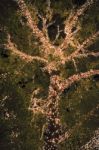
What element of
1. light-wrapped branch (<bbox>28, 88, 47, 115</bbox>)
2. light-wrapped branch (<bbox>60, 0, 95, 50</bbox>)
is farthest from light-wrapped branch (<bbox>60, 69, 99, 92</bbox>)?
light-wrapped branch (<bbox>60, 0, 95, 50</bbox>)

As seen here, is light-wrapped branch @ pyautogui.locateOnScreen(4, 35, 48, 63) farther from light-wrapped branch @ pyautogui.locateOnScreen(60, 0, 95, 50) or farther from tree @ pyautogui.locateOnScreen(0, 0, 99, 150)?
light-wrapped branch @ pyautogui.locateOnScreen(60, 0, 95, 50)

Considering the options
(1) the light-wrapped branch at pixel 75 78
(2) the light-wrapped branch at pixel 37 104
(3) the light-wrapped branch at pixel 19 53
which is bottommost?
(2) the light-wrapped branch at pixel 37 104

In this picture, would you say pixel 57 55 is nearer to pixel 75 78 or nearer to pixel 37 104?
pixel 75 78

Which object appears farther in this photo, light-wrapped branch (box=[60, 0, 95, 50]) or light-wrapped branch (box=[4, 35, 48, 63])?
light-wrapped branch (box=[60, 0, 95, 50])

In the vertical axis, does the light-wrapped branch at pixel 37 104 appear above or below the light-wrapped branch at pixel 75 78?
below

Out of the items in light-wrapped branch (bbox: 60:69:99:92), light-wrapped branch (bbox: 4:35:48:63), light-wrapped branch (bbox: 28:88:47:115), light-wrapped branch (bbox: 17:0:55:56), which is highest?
light-wrapped branch (bbox: 17:0:55:56)

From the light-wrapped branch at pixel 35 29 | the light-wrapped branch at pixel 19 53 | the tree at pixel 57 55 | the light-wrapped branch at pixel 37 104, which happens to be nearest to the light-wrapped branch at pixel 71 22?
the tree at pixel 57 55

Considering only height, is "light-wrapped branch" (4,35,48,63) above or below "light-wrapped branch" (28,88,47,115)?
above

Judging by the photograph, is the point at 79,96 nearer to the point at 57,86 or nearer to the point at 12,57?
the point at 57,86

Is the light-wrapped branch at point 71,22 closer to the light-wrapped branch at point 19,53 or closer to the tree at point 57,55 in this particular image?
the tree at point 57,55

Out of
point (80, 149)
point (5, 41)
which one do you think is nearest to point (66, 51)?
point (5, 41)
